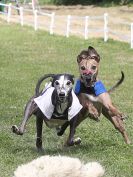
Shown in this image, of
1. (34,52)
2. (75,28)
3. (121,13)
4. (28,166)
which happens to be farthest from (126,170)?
(121,13)

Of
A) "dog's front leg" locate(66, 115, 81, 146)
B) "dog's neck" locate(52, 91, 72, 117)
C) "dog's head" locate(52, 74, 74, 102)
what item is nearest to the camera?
"dog's head" locate(52, 74, 74, 102)

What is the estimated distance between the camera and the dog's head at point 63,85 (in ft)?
20.1

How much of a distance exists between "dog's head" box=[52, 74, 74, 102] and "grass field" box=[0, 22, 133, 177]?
82 cm

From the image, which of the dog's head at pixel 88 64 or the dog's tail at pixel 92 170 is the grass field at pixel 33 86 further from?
the dog's tail at pixel 92 170

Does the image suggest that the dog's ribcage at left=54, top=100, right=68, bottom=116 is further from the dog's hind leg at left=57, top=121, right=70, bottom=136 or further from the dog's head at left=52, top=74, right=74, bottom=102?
the dog's hind leg at left=57, top=121, right=70, bottom=136

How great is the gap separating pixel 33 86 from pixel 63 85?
7.59 m

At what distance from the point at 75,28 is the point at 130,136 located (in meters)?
23.0

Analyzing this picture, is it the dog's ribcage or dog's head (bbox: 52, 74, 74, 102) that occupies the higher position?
dog's head (bbox: 52, 74, 74, 102)

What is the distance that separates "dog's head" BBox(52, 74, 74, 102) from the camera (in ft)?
20.1

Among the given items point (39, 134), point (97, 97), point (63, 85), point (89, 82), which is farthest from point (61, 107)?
point (39, 134)

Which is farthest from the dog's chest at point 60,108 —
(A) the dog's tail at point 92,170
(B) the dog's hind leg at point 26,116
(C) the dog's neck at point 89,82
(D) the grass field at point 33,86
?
(A) the dog's tail at point 92,170

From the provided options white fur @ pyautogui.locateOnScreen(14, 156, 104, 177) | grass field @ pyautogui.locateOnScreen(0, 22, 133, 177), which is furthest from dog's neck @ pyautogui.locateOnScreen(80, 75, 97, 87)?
white fur @ pyautogui.locateOnScreen(14, 156, 104, 177)

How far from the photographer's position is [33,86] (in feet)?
45.0

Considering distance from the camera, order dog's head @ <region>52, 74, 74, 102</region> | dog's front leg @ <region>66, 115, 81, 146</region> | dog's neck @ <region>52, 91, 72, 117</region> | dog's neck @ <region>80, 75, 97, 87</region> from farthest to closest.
Answer: dog's front leg @ <region>66, 115, 81, 146</region> → dog's neck @ <region>80, 75, 97, 87</region> → dog's neck @ <region>52, 91, 72, 117</region> → dog's head @ <region>52, 74, 74, 102</region>
